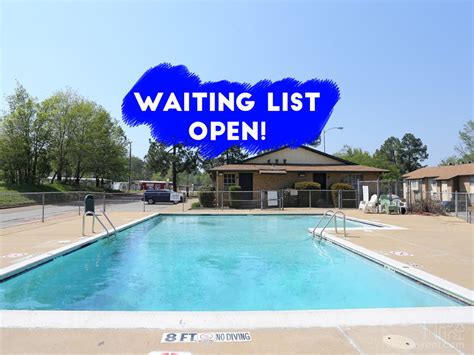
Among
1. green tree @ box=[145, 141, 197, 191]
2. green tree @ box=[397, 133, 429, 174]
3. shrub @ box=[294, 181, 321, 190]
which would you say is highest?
green tree @ box=[397, 133, 429, 174]

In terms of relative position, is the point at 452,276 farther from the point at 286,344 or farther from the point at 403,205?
the point at 403,205

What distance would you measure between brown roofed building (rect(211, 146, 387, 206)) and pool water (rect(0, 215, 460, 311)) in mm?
14571

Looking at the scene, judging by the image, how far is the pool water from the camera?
5797 mm

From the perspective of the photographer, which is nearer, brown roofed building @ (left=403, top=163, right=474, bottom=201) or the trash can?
the trash can

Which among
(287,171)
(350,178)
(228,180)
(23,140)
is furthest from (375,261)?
(23,140)

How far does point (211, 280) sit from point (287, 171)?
20017mm

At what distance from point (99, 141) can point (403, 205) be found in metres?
36.4

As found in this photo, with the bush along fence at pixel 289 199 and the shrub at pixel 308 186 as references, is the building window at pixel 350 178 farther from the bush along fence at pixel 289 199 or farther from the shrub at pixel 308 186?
the shrub at pixel 308 186

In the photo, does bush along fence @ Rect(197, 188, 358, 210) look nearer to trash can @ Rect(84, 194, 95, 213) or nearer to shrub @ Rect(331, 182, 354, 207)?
shrub @ Rect(331, 182, 354, 207)

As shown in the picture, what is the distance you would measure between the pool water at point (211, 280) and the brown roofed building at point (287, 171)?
574 inches

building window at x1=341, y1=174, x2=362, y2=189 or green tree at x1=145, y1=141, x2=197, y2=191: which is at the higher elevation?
green tree at x1=145, y1=141, x2=197, y2=191

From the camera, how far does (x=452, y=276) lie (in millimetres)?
6203

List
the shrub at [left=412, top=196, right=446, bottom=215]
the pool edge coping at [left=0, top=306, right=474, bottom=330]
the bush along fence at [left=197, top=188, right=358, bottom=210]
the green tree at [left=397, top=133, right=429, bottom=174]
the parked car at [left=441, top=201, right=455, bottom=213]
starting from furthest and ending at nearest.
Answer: the green tree at [left=397, top=133, right=429, bottom=174], the bush along fence at [left=197, top=188, right=358, bottom=210], the parked car at [left=441, top=201, right=455, bottom=213], the shrub at [left=412, top=196, right=446, bottom=215], the pool edge coping at [left=0, top=306, right=474, bottom=330]

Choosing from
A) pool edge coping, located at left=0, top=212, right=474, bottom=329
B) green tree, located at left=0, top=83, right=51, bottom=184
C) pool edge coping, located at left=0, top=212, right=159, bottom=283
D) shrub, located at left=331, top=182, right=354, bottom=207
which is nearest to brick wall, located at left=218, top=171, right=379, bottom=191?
shrub, located at left=331, top=182, right=354, bottom=207
